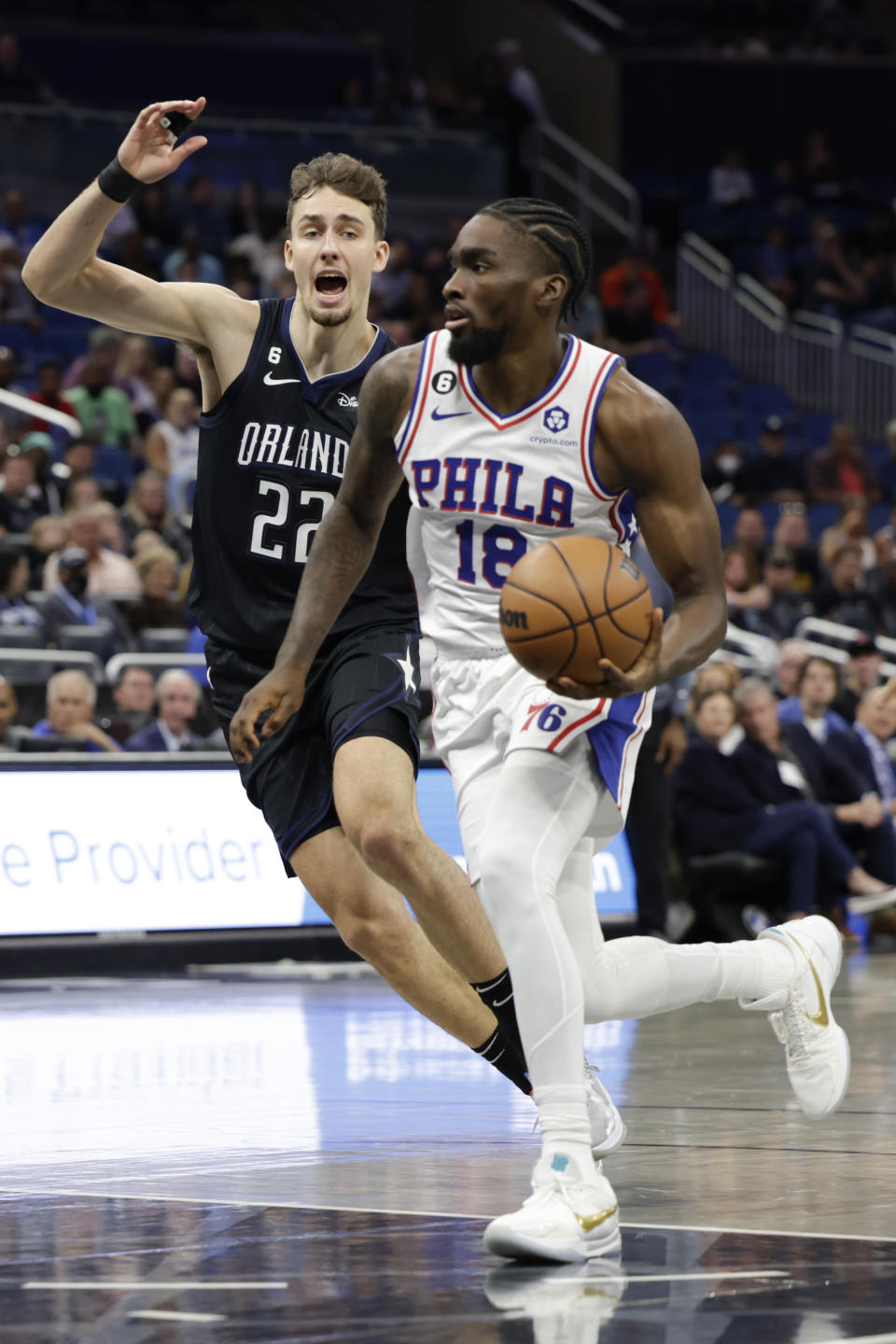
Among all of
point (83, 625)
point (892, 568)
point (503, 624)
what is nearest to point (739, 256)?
point (892, 568)

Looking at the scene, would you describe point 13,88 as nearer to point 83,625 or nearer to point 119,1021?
point 83,625

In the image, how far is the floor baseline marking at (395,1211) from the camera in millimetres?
4098

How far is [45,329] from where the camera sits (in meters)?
18.3

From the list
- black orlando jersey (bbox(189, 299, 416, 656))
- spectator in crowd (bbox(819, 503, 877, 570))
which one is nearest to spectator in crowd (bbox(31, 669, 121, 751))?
black orlando jersey (bbox(189, 299, 416, 656))

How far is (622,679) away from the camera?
3854mm

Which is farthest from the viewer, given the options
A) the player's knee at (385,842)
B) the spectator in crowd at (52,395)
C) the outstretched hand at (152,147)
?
the spectator in crowd at (52,395)

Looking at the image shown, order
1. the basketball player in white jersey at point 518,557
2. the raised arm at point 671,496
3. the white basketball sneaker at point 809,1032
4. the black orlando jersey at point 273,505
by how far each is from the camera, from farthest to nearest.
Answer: the black orlando jersey at point 273,505, the white basketball sneaker at point 809,1032, the raised arm at point 671,496, the basketball player in white jersey at point 518,557

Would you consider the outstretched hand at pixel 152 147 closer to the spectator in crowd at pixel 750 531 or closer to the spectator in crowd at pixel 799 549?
the spectator in crowd at pixel 750 531

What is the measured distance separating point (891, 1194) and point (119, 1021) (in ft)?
15.5

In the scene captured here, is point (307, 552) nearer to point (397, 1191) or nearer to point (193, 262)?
point (397, 1191)

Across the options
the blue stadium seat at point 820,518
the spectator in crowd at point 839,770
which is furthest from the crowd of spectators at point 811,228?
the spectator in crowd at point 839,770

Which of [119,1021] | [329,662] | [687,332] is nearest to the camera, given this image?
[329,662]

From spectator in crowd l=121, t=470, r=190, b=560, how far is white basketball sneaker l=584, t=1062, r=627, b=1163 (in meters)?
9.86

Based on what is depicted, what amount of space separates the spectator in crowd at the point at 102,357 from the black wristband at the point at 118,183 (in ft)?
37.6
